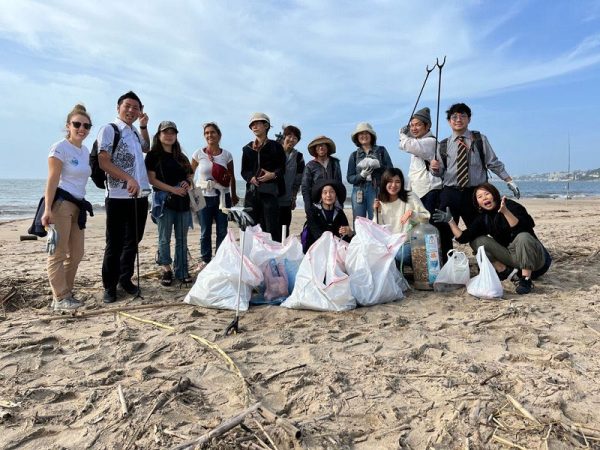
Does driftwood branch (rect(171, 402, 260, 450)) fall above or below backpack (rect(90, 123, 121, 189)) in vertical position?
below

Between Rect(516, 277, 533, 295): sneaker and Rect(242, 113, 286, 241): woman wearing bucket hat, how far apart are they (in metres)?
2.55

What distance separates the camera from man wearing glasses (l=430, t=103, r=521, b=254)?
14.0 feet

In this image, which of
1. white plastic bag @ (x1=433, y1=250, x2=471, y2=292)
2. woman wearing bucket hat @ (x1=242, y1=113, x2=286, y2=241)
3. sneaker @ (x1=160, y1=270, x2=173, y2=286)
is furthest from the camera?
woman wearing bucket hat @ (x1=242, y1=113, x2=286, y2=241)

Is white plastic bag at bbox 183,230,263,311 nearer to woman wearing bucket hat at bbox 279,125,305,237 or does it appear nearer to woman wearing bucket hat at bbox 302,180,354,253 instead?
woman wearing bucket hat at bbox 302,180,354,253

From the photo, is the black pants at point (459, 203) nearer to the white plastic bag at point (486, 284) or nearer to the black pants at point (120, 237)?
the white plastic bag at point (486, 284)

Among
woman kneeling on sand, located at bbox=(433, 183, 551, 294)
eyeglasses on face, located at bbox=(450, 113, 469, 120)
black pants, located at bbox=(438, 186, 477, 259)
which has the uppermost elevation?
eyeglasses on face, located at bbox=(450, 113, 469, 120)

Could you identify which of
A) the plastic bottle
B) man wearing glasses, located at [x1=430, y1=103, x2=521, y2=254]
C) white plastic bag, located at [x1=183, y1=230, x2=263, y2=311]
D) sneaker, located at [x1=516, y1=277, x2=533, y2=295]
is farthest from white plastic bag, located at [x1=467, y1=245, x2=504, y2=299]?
white plastic bag, located at [x1=183, y1=230, x2=263, y2=311]

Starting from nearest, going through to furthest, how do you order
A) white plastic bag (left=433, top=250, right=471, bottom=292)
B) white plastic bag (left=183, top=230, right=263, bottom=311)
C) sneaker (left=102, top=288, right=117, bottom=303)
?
white plastic bag (left=183, top=230, right=263, bottom=311) → sneaker (left=102, top=288, right=117, bottom=303) → white plastic bag (left=433, top=250, right=471, bottom=292)

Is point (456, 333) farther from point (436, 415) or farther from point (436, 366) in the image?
point (436, 415)

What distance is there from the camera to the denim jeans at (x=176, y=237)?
4152 millimetres

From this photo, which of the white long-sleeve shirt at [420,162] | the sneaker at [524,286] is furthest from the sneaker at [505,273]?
the white long-sleeve shirt at [420,162]

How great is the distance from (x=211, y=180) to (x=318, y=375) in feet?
9.69

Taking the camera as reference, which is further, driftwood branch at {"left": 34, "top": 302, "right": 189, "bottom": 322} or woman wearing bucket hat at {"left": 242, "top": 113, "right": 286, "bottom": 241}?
woman wearing bucket hat at {"left": 242, "top": 113, "right": 286, "bottom": 241}

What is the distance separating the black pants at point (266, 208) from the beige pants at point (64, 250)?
1.82 m
